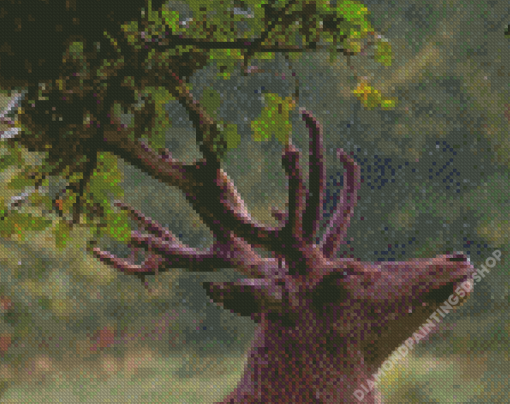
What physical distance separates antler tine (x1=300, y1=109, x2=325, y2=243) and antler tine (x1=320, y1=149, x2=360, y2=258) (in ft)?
1.33

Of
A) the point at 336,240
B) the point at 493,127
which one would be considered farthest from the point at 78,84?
the point at 493,127

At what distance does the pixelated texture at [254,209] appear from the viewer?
2.89m

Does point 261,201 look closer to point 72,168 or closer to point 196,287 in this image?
point 196,287

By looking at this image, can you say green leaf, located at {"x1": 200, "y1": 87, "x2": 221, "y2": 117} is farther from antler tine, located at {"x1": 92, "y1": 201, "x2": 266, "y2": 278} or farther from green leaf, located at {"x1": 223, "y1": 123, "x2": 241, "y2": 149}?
antler tine, located at {"x1": 92, "y1": 201, "x2": 266, "y2": 278}

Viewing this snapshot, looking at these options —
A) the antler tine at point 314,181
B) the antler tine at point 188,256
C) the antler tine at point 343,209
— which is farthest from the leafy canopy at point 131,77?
the antler tine at point 343,209

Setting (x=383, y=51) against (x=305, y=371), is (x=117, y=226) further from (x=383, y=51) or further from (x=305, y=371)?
(x=383, y=51)

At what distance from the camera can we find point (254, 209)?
1245 centimetres

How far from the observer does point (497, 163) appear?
38.4 feet

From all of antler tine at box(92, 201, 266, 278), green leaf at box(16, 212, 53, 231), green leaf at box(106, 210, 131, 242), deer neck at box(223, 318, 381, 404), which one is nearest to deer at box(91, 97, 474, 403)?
deer neck at box(223, 318, 381, 404)

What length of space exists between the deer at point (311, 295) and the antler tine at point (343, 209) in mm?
291

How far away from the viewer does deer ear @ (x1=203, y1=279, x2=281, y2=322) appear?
2.95m

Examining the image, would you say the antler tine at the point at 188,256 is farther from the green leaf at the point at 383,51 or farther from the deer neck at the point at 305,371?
the green leaf at the point at 383,51

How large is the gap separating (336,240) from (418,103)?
30.8ft

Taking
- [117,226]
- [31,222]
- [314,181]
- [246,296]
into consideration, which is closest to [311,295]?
[246,296]
